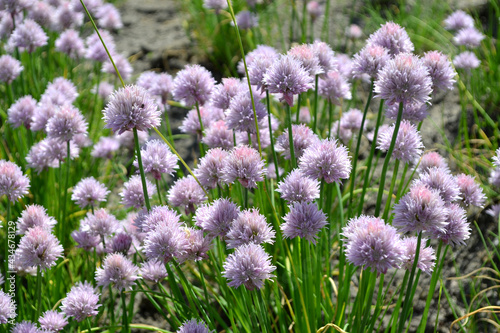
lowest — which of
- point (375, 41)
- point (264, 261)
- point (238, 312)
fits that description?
point (238, 312)

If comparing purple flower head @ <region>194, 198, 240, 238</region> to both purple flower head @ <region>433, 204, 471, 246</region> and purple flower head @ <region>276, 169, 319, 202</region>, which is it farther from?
purple flower head @ <region>433, 204, 471, 246</region>

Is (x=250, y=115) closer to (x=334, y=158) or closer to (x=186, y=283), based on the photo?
(x=334, y=158)

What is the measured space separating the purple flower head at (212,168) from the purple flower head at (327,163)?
0.29 metres

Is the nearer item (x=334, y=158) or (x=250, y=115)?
(x=334, y=158)

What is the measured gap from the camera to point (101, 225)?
1.84 meters

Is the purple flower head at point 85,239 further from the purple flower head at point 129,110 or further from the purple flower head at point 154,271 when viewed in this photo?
the purple flower head at point 129,110

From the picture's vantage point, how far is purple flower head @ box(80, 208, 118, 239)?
6.01 feet

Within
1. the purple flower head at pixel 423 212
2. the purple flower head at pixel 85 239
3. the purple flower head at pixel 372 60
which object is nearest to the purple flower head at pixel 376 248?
the purple flower head at pixel 423 212

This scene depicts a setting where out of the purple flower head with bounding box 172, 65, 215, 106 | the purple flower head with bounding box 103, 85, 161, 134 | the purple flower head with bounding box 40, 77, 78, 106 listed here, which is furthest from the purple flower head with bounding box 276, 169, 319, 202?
the purple flower head with bounding box 40, 77, 78, 106

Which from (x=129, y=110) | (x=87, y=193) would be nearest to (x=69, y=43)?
(x=87, y=193)

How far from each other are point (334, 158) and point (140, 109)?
1.96ft

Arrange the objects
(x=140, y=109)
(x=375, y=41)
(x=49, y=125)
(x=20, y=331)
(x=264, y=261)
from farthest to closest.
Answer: (x=49, y=125), (x=375, y=41), (x=20, y=331), (x=140, y=109), (x=264, y=261)

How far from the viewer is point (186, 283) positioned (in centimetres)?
155

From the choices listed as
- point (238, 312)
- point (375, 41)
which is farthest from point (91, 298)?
point (375, 41)
